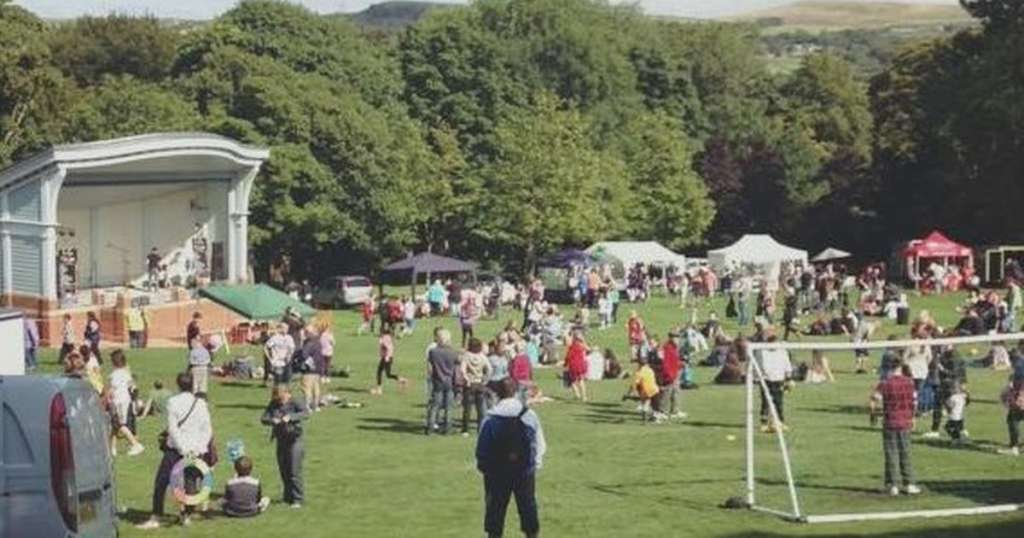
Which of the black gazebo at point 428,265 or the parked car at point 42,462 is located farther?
the black gazebo at point 428,265

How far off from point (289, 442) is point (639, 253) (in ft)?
180

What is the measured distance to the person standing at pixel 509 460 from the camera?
1641 centimetres

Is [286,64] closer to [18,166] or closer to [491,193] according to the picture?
[491,193]

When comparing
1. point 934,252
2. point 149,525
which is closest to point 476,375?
point 149,525

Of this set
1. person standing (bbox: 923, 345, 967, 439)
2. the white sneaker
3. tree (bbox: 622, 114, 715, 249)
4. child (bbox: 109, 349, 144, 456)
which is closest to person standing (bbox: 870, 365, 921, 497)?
person standing (bbox: 923, 345, 967, 439)

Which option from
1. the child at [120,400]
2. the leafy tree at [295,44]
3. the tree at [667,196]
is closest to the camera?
the child at [120,400]

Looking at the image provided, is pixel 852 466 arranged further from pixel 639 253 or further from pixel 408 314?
pixel 639 253

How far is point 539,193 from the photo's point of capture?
3014 inches

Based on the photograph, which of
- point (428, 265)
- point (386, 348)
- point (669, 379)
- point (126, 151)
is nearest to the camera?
point (669, 379)

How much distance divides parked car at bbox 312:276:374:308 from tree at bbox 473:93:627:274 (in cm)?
956

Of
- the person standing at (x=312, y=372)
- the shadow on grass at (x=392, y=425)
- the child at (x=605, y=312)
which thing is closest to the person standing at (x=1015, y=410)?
the shadow on grass at (x=392, y=425)

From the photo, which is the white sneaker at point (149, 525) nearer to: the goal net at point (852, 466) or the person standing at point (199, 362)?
the goal net at point (852, 466)

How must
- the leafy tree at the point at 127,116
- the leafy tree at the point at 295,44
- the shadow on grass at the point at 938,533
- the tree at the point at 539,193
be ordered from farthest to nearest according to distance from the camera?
1. the leafy tree at the point at 295,44
2. the tree at the point at 539,193
3. the leafy tree at the point at 127,116
4. the shadow on grass at the point at 938,533

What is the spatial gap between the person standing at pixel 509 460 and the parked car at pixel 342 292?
50.8 metres
